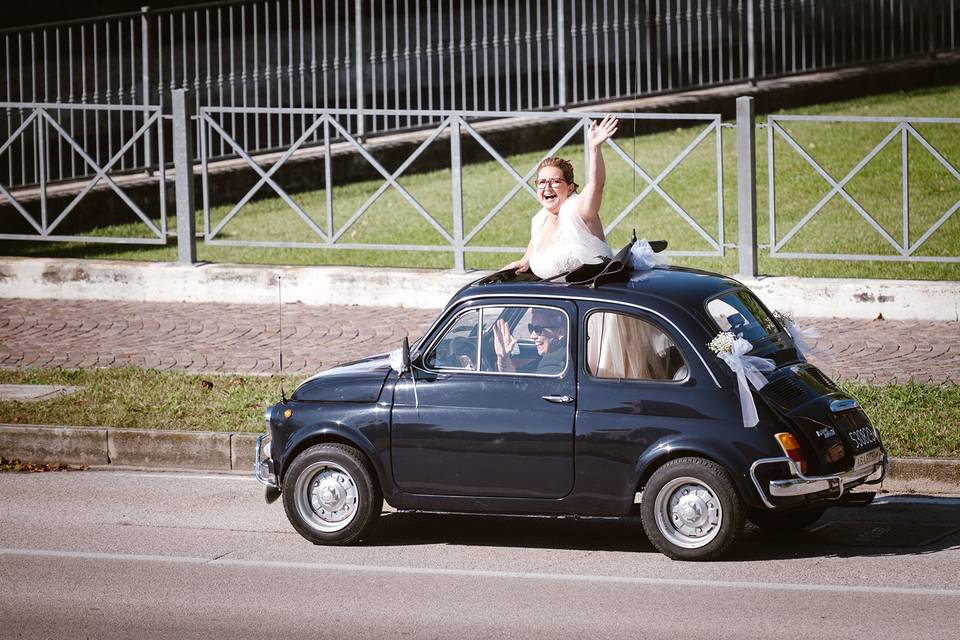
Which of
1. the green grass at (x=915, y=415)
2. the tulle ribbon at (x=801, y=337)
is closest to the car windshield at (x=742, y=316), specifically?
the tulle ribbon at (x=801, y=337)

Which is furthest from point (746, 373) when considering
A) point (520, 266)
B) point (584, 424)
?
point (520, 266)

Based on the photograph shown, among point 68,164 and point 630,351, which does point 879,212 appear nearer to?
point 68,164

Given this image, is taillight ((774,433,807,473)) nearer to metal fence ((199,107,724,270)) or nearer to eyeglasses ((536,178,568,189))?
eyeglasses ((536,178,568,189))

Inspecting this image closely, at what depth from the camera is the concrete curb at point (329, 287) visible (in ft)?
48.2

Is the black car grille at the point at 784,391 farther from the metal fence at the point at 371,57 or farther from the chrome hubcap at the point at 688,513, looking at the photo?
the metal fence at the point at 371,57

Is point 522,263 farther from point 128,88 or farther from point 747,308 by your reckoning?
point 128,88

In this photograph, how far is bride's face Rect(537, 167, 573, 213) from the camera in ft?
32.8

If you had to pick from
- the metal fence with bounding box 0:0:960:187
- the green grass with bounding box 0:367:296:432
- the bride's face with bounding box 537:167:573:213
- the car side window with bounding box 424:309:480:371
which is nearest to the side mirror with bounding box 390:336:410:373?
the car side window with bounding box 424:309:480:371

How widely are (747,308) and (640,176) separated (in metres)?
10.1

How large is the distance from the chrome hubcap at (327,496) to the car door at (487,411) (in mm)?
329

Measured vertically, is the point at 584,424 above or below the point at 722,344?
below

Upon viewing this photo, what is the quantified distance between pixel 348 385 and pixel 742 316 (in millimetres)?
2157

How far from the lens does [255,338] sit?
14836 millimetres

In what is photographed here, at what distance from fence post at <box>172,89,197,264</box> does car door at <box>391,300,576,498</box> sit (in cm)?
868
